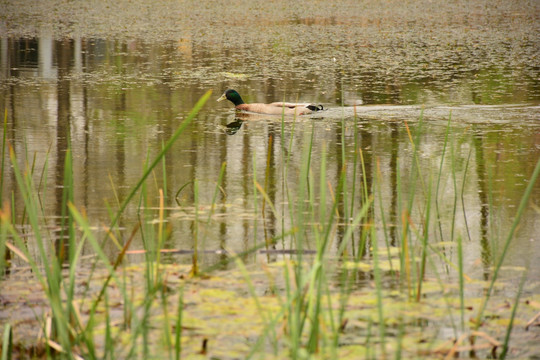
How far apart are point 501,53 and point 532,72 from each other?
2.78 metres

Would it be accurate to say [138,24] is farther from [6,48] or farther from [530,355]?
[530,355]

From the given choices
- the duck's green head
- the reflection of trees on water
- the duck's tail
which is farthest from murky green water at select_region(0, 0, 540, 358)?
the duck's green head

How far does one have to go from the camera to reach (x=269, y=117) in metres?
10.3

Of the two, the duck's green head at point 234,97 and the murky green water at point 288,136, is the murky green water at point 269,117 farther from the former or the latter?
the duck's green head at point 234,97

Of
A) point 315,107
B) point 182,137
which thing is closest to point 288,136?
point 182,137

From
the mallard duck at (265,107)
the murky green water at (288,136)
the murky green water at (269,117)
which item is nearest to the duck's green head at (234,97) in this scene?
the mallard duck at (265,107)

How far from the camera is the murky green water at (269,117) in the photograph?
566 centimetres

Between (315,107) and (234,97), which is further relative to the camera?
(234,97)

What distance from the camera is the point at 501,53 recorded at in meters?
16.2

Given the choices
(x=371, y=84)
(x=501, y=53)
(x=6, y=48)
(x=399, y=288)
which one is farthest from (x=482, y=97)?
(x=6, y=48)

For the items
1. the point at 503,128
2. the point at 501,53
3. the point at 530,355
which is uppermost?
the point at 501,53

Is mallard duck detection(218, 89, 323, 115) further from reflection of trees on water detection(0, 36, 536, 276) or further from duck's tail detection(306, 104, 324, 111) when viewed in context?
reflection of trees on water detection(0, 36, 536, 276)

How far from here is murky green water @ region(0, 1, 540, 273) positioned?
223 inches

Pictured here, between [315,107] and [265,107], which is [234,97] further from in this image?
[315,107]
